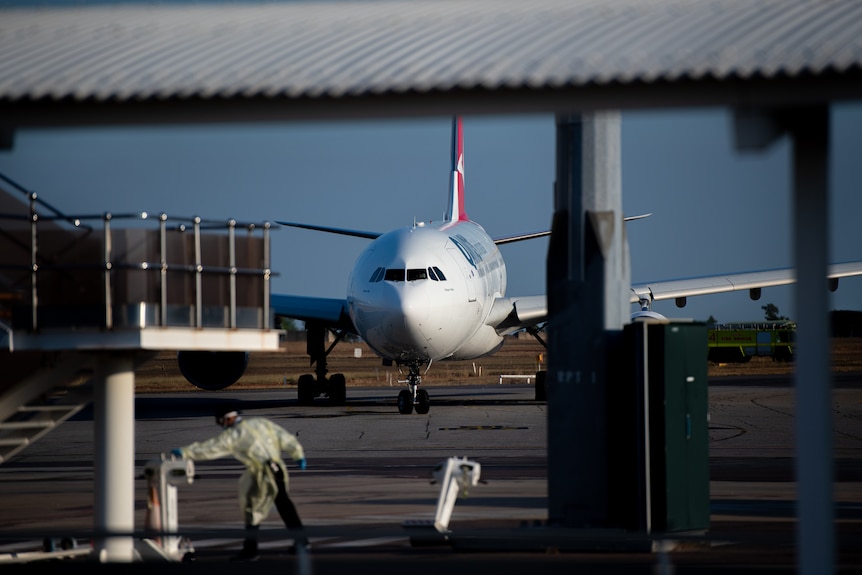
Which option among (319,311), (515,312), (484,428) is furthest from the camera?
(319,311)

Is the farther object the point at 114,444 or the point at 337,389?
the point at 337,389

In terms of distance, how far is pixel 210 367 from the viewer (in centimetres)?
2623

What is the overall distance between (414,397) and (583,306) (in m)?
16.2

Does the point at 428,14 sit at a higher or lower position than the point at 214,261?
higher

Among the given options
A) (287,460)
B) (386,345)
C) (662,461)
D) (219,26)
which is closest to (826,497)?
(662,461)

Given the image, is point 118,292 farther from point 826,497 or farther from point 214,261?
point 826,497

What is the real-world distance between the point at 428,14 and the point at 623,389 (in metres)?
3.95

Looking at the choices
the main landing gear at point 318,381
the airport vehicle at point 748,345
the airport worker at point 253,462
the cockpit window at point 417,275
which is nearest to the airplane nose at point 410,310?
the cockpit window at point 417,275

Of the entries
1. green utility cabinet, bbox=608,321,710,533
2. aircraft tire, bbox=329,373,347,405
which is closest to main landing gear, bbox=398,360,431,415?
aircraft tire, bbox=329,373,347,405

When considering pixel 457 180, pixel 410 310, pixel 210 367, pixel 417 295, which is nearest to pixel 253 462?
pixel 410 310

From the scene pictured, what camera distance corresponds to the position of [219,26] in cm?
939

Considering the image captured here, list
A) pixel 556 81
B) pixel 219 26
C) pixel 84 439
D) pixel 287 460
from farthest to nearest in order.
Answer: pixel 84 439, pixel 287 460, pixel 219 26, pixel 556 81

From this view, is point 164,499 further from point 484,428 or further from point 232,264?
point 484,428

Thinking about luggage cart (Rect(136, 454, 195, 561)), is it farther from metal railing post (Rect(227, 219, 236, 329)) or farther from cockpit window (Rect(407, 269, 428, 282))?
cockpit window (Rect(407, 269, 428, 282))
